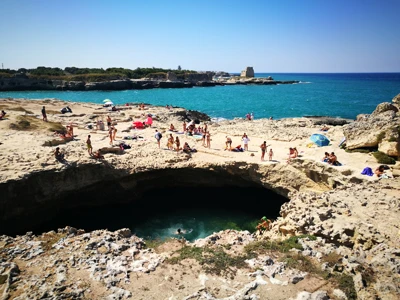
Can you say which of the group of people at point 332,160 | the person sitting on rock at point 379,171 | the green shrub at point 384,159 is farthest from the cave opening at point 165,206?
the green shrub at point 384,159

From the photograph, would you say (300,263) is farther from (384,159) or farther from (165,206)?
(165,206)

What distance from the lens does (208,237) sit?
1259 cm

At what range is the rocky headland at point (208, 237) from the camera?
28.2 ft

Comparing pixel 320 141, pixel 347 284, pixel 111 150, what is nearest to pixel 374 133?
pixel 320 141

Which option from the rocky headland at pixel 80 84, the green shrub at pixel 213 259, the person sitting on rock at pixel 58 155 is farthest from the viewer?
the rocky headland at pixel 80 84

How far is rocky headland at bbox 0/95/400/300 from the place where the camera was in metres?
8.59

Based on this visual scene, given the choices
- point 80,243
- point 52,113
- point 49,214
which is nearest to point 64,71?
point 52,113

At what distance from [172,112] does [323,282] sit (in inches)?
1343

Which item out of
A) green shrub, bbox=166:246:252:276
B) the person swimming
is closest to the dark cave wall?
the person swimming

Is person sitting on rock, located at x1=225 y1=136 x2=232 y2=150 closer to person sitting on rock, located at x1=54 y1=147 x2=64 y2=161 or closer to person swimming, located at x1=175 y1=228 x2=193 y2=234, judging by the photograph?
person swimming, located at x1=175 y1=228 x2=193 y2=234

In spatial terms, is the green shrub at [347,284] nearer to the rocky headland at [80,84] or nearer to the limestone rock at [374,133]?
the limestone rock at [374,133]

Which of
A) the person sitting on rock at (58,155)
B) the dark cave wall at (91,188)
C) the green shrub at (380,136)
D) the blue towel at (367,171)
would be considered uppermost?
the green shrub at (380,136)

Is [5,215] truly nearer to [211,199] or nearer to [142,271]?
[142,271]

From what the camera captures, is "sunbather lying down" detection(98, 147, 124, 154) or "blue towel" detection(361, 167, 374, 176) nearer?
"blue towel" detection(361, 167, 374, 176)
